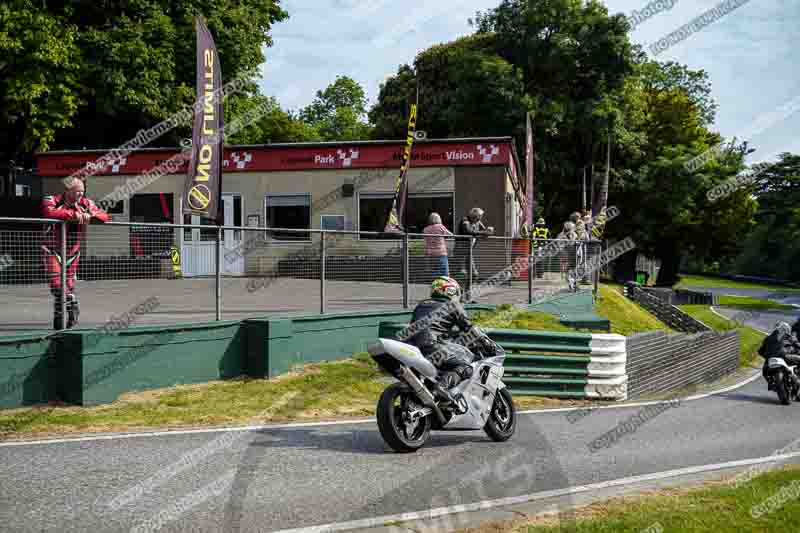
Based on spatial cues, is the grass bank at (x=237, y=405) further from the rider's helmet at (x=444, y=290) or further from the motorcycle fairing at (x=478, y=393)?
the rider's helmet at (x=444, y=290)

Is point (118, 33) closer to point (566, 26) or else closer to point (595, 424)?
point (566, 26)

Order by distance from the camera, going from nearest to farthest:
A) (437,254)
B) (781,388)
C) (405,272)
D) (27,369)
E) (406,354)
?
(406,354), (27,369), (405,272), (437,254), (781,388)

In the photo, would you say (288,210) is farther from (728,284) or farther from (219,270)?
(728,284)

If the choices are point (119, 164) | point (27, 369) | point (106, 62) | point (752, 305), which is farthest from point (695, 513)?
point (752, 305)

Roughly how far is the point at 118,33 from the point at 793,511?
29105 mm

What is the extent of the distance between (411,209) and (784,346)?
492 inches

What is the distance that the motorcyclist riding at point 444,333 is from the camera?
753 cm

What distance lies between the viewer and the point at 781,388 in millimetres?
14172

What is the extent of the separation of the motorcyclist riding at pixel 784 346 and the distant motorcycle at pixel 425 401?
8.57m

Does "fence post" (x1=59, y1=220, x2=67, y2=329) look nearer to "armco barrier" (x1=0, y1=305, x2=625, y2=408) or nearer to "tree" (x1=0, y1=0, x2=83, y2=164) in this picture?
"armco barrier" (x1=0, y1=305, x2=625, y2=408)

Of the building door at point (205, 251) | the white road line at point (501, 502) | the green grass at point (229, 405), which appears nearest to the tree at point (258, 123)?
the building door at point (205, 251)

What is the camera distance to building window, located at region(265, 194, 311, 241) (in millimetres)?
24973

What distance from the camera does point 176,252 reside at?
33.1 ft

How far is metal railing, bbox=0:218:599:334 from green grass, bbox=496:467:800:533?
231 inches
